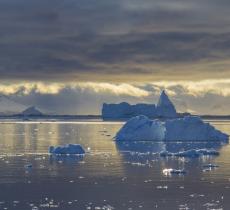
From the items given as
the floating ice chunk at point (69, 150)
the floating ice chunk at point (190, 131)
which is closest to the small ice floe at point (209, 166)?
the floating ice chunk at point (69, 150)

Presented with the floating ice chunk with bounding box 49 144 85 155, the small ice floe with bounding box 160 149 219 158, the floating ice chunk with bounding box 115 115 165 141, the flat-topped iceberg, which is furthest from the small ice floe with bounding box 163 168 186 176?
the floating ice chunk with bounding box 115 115 165 141

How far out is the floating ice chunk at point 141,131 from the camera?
227ft

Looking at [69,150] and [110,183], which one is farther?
[69,150]

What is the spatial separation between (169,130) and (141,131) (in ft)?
11.2

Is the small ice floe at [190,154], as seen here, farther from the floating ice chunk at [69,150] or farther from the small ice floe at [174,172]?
the small ice floe at [174,172]

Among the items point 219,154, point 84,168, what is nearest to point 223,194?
point 84,168

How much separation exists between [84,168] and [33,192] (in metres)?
11.0

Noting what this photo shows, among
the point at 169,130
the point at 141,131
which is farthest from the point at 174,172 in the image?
the point at 141,131

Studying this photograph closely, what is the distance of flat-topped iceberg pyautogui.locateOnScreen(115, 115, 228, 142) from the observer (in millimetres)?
67750

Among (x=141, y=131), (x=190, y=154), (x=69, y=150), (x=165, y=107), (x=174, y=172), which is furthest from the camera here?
(x=165, y=107)

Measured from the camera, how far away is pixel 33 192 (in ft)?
102

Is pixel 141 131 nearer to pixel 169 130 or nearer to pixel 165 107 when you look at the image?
pixel 169 130

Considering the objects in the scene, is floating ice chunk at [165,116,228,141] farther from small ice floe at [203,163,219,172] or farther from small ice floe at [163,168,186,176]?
small ice floe at [163,168,186,176]

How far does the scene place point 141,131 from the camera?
71.6m
